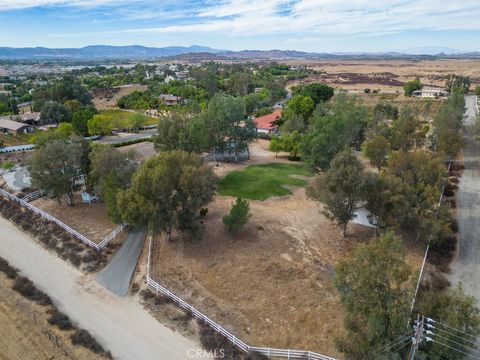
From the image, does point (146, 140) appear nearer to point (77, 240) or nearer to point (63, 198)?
point (63, 198)

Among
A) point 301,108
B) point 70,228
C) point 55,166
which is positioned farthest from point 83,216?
point 301,108

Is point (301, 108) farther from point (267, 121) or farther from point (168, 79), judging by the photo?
point (168, 79)

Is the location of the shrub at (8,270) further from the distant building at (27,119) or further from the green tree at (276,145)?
the distant building at (27,119)

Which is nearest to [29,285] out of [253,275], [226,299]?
[226,299]

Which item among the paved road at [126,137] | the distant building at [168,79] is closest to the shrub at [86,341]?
the paved road at [126,137]

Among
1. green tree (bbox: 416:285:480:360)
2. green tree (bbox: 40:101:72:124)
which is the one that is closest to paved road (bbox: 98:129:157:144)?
green tree (bbox: 40:101:72:124)

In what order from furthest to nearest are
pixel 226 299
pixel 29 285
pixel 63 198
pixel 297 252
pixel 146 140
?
pixel 146 140
pixel 63 198
pixel 297 252
pixel 29 285
pixel 226 299
